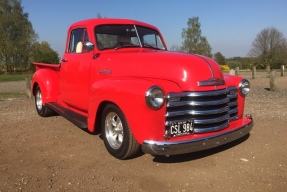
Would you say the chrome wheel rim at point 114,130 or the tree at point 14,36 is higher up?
the tree at point 14,36

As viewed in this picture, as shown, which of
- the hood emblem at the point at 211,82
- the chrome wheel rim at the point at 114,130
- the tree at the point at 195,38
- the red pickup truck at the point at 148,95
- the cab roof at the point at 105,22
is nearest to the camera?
the red pickup truck at the point at 148,95

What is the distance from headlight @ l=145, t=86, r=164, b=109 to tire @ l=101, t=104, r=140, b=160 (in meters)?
0.49

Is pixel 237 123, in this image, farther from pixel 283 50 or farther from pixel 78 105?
pixel 283 50

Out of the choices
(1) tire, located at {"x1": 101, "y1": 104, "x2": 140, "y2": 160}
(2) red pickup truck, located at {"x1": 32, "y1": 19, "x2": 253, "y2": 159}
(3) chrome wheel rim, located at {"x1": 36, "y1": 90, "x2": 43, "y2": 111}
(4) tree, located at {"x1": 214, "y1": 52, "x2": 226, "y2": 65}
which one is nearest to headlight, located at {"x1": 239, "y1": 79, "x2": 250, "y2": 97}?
(2) red pickup truck, located at {"x1": 32, "y1": 19, "x2": 253, "y2": 159}

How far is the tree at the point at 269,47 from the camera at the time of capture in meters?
47.2

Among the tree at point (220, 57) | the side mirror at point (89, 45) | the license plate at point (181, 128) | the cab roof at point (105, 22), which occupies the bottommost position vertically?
the license plate at point (181, 128)

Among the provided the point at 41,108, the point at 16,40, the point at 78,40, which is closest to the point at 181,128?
the point at 78,40

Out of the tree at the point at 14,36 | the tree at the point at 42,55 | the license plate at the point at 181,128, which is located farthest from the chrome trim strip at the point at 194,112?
the tree at the point at 14,36

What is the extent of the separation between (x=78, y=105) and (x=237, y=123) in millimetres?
2717

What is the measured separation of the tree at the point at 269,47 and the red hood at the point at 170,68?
4688cm

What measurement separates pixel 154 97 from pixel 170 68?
0.62m

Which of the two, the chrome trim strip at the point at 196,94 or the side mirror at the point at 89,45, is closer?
the chrome trim strip at the point at 196,94

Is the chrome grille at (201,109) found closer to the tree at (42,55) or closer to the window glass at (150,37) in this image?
the window glass at (150,37)

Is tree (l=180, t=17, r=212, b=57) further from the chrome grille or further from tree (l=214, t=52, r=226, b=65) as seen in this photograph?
the chrome grille
